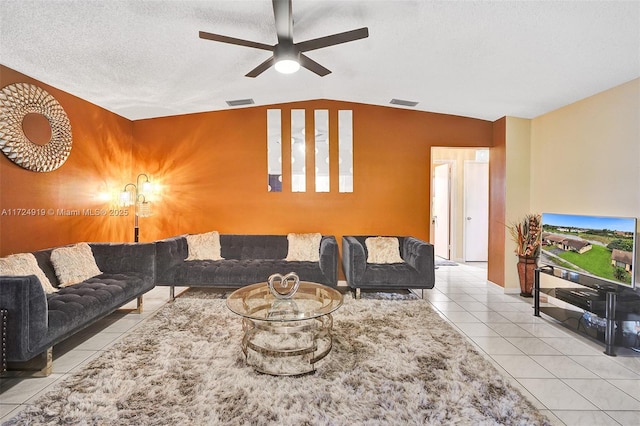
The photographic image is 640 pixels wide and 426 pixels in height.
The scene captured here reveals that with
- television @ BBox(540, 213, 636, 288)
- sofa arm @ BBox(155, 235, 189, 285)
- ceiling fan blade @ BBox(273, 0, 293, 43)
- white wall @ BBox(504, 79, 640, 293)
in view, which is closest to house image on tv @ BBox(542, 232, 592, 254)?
television @ BBox(540, 213, 636, 288)

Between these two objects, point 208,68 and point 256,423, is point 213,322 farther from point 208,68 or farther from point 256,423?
point 208,68

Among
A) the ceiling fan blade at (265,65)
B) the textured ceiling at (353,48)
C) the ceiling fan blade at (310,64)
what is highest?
the textured ceiling at (353,48)

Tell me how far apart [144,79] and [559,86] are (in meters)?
4.68

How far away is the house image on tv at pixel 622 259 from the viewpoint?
8.75ft

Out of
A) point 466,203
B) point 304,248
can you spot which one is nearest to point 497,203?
point 466,203

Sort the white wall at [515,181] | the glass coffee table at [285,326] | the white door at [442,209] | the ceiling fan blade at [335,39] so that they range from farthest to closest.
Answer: the white door at [442,209] < the white wall at [515,181] < the glass coffee table at [285,326] < the ceiling fan blade at [335,39]

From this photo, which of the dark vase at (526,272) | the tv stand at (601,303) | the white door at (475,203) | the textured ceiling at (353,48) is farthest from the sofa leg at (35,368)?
the white door at (475,203)

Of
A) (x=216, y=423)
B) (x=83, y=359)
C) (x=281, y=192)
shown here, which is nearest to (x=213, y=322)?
(x=83, y=359)

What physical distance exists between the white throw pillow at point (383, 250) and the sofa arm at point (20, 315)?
3450 millimetres

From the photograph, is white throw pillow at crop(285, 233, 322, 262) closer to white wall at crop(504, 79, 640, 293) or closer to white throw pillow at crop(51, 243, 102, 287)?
white throw pillow at crop(51, 243, 102, 287)

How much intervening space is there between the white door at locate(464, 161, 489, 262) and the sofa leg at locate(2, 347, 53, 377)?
697cm

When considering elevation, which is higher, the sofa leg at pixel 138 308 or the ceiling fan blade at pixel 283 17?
the ceiling fan blade at pixel 283 17

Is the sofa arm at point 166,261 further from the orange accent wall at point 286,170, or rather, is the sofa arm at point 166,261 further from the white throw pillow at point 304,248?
the white throw pillow at point 304,248

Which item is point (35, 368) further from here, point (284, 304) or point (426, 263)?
point (426, 263)
